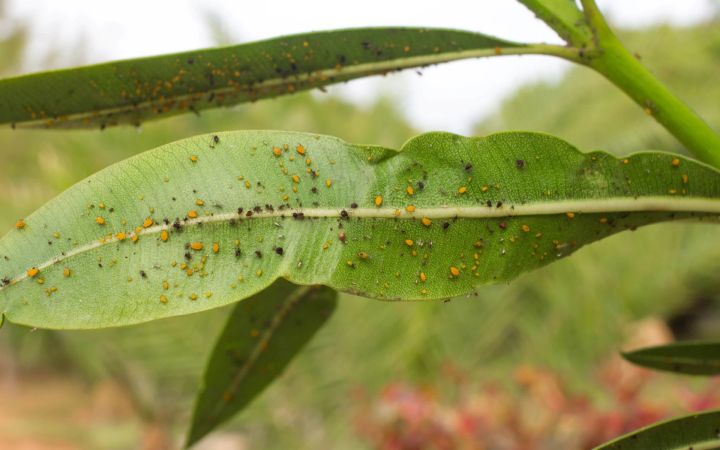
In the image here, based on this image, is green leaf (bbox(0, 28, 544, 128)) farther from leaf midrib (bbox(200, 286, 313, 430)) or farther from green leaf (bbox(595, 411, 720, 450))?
green leaf (bbox(595, 411, 720, 450))

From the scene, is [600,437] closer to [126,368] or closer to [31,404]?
[126,368]

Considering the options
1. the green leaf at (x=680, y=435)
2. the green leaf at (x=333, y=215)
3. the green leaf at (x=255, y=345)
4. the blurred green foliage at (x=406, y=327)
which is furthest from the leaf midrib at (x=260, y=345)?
the blurred green foliage at (x=406, y=327)

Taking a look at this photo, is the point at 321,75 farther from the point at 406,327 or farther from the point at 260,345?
the point at 406,327

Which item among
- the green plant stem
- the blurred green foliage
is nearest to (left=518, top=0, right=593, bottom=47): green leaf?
the green plant stem

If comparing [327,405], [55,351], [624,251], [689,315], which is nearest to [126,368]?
[327,405]

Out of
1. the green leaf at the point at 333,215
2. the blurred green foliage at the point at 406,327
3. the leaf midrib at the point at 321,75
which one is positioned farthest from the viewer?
the blurred green foliage at the point at 406,327

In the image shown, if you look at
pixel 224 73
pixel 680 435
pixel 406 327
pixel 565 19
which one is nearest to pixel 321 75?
pixel 224 73

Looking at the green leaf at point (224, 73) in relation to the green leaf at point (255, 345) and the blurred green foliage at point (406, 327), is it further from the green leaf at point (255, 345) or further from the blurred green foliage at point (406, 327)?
the blurred green foliage at point (406, 327)
